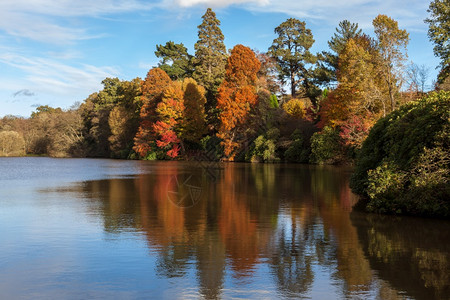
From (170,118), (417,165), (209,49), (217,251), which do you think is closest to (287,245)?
(217,251)

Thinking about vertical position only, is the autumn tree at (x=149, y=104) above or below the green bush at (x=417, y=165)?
above

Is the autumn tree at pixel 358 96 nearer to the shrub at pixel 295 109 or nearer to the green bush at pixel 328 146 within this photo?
the green bush at pixel 328 146

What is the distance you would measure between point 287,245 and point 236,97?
130 feet

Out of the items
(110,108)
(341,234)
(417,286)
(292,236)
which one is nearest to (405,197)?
(341,234)

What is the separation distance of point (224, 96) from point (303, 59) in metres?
18.1

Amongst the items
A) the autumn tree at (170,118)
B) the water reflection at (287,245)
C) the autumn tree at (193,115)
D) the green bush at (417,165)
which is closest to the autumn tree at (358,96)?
the water reflection at (287,245)

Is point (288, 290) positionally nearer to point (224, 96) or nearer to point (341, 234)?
point (341, 234)

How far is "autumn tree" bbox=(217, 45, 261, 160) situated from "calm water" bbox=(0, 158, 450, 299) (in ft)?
109

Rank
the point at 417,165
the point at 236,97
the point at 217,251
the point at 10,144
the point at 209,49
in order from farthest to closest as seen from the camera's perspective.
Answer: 1. the point at 10,144
2. the point at 209,49
3. the point at 236,97
4. the point at 417,165
5. the point at 217,251

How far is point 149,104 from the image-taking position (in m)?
59.5

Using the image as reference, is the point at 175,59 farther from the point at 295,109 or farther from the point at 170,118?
the point at 295,109

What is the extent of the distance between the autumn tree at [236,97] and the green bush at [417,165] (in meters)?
34.4

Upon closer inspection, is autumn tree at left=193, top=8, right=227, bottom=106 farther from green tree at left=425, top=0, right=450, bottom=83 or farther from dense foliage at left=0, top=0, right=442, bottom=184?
green tree at left=425, top=0, right=450, bottom=83

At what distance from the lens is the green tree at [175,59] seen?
67375mm
